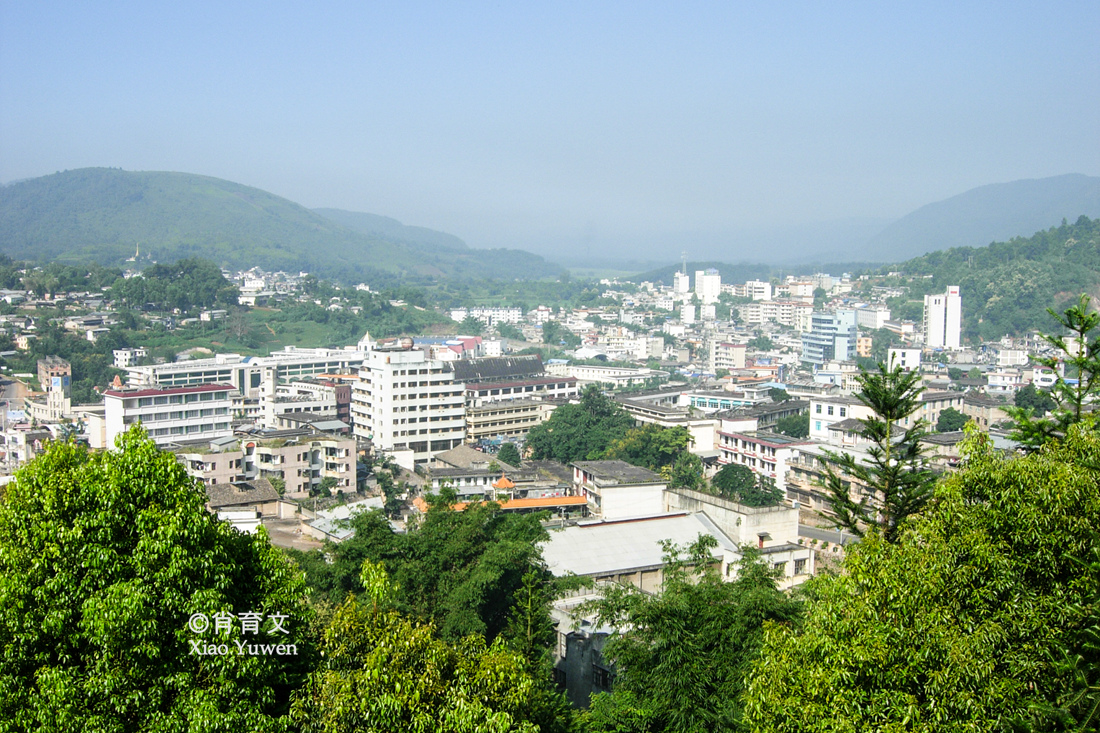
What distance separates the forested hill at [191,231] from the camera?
94188 mm

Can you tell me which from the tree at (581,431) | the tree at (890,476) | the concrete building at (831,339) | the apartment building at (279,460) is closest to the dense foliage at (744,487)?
the tree at (581,431)

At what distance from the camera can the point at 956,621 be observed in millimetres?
3635

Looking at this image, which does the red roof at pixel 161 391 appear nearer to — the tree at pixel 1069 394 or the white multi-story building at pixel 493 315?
the tree at pixel 1069 394

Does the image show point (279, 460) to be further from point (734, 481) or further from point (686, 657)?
point (686, 657)

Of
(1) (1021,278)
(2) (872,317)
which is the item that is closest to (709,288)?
(2) (872,317)

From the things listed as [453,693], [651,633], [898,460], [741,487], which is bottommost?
[741,487]

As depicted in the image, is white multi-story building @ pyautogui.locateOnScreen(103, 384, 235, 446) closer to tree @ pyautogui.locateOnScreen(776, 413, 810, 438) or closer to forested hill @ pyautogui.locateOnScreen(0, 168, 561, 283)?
tree @ pyautogui.locateOnScreen(776, 413, 810, 438)

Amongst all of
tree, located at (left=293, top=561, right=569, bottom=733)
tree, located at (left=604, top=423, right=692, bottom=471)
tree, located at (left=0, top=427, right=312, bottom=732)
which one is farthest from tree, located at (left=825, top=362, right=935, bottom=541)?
tree, located at (left=604, top=423, right=692, bottom=471)

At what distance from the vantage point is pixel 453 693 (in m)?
3.53

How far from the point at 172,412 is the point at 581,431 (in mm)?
9153

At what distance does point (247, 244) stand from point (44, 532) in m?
106

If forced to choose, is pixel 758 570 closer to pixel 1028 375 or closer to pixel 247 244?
pixel 1028 375

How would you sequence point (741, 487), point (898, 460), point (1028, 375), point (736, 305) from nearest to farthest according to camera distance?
point (898, 460), point (741, 487), point (1028, 375), point (736, 305)

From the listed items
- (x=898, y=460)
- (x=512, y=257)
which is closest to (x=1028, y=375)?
(x=898, y=460)
